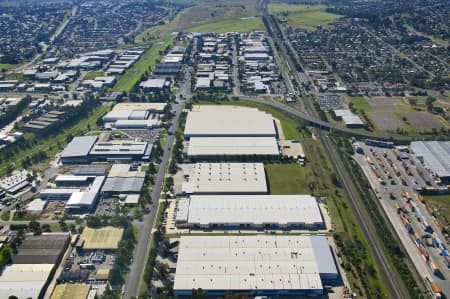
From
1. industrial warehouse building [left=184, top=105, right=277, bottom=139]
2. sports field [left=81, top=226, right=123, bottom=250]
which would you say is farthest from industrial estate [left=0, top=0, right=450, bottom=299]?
industrial warehouse building [left=184, top=105, right=277, bottom=139]

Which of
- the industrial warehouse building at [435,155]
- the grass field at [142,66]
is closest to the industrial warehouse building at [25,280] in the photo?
the grass field at [142,66]

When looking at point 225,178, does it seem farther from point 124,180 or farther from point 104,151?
point 104,151

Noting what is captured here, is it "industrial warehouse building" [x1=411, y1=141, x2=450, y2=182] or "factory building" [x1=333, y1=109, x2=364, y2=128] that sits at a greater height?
"factory building" [x1=333, y1=109, x2=364, y2=128]

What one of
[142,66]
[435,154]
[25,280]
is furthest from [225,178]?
[142,66]

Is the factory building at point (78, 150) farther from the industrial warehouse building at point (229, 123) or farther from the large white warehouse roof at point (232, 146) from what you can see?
the large white warehouse roof at point (232, 146)

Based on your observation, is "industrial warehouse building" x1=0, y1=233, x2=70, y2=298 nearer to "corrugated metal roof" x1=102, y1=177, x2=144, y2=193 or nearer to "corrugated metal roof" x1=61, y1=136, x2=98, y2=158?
"corrugated metal roof" x1=102, y1=177, x2=144, y2=193

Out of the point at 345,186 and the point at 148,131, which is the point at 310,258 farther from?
the point at 148,131
